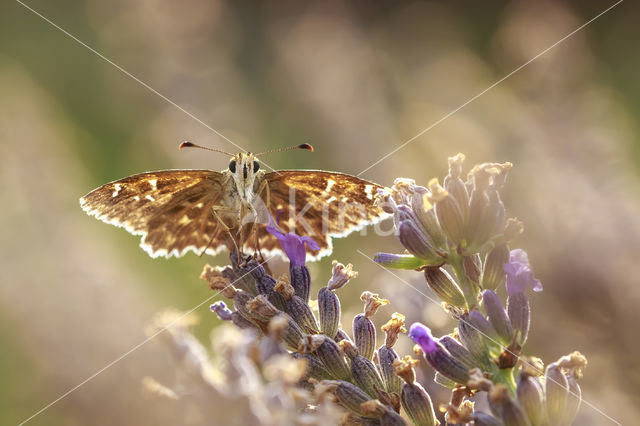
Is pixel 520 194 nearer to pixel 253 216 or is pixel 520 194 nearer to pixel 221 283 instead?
pixel 253 216

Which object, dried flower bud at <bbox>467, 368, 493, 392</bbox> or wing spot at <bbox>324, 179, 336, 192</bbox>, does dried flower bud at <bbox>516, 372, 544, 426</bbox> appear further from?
wing spot at <bbox>324, 179, 336, 192</bbox>

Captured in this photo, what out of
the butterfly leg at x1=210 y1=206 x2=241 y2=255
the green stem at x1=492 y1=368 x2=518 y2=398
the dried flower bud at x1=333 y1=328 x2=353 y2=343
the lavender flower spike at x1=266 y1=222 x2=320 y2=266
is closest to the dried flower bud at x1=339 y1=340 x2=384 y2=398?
the dried flower bud at x1=333 y1=328 x2=353 y2=343

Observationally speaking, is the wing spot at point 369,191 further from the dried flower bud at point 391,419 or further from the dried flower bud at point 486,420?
the dried flower bud at point 486,420

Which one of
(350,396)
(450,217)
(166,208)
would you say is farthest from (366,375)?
(166,208)

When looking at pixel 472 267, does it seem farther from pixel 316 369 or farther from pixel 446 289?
pixel 316 369

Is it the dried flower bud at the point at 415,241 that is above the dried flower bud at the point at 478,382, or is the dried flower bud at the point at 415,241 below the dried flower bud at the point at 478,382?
above

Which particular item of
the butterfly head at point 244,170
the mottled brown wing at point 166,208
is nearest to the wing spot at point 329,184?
the butterfly head at point 244,170
